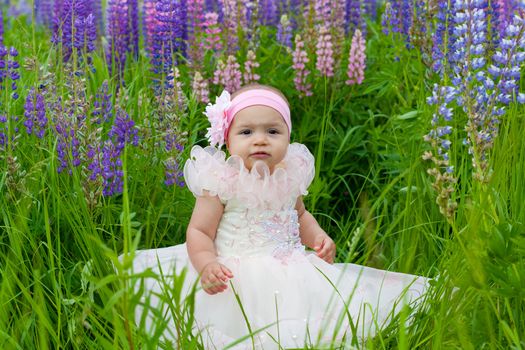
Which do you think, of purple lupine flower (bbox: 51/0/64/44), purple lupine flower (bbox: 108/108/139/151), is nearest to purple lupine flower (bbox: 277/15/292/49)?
purple lupine flower (bbox: 51/0/64/44)

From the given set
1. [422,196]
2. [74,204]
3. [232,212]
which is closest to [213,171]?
[232,212]

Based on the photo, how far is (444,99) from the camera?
10.7ft

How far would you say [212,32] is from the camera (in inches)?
207

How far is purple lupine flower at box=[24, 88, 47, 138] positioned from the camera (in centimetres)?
374

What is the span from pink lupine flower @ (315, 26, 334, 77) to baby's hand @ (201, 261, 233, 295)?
2.16 m

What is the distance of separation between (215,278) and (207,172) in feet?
1.37

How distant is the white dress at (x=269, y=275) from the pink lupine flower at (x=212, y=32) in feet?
6.37

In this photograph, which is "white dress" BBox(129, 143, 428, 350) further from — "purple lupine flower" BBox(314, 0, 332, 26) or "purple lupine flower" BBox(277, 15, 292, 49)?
"purple lupine flower" BBox(277, 15, 292, 49)

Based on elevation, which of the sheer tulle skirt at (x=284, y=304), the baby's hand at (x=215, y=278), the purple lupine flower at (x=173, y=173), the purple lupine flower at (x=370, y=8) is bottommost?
the sheer tulle skirt at (x=284, y=304)

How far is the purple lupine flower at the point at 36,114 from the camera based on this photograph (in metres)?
3.74

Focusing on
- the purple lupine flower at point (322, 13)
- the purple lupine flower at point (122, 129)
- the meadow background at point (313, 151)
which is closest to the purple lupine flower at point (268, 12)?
the meadow background at point (313, 151)

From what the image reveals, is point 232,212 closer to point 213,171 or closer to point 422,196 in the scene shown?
point 213,171

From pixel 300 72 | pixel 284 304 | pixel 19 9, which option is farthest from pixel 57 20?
pixel 19 9

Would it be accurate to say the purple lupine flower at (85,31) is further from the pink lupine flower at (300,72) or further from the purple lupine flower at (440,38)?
the purple lupine flower at (440,38)
